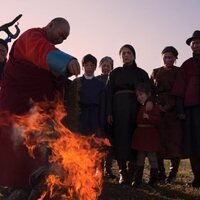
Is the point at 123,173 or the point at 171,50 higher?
the point at 171,50

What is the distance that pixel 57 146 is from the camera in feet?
15.4

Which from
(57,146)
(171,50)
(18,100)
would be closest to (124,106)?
(171,50)

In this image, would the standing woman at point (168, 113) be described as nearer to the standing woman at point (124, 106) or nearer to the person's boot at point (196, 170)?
the person's boot at point (196, 170)

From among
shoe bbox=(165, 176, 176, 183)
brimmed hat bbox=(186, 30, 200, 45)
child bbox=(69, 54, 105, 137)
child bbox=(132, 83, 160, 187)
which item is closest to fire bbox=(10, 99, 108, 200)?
child bbox=(132, 83, 160, 187)

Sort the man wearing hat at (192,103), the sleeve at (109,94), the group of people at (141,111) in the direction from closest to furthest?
1. the group of people at (141,111)
2. the man wearing hat at (192,103)
3. the sleeve at (109,94)

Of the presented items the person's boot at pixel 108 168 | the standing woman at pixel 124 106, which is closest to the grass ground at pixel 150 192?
the standing woman at pixel 124 106

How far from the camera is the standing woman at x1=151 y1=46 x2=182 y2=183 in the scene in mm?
7984

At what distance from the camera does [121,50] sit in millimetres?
7906

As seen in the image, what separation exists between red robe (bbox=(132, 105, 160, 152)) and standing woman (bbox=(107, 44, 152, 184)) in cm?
26

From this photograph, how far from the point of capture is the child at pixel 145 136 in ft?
23.9

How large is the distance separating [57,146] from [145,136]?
2.92 meters

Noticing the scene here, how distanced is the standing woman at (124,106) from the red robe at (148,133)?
26cm

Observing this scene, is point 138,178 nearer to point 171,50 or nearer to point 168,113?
point 168,113

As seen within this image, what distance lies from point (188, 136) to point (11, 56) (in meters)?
4.17
